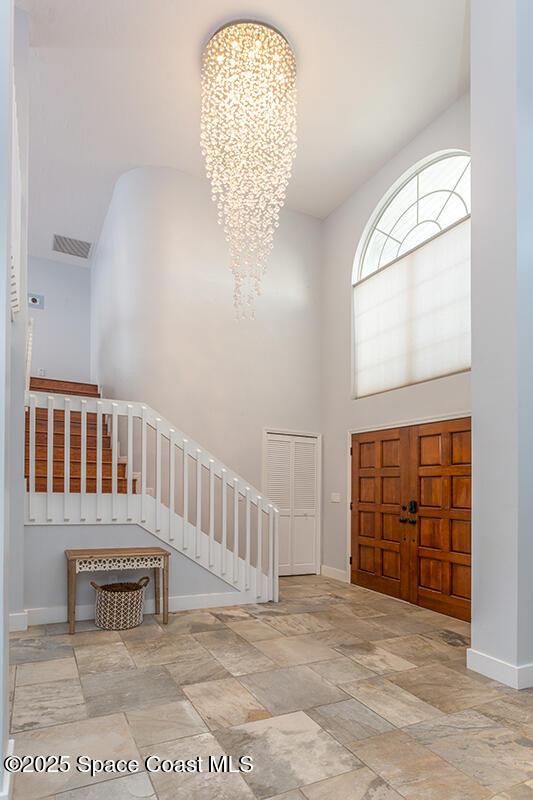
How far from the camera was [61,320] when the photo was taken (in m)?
9.93

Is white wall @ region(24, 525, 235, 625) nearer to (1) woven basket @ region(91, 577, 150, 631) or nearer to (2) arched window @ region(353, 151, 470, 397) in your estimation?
(1) woven basket @ region(91, 577, 150, 631)

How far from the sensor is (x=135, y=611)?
172 inches

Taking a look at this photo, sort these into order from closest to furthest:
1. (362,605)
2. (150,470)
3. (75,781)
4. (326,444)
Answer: (75,781), (362,605), (150,470), (326,444)

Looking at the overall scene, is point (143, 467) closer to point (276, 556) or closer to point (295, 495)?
point (276, 556)

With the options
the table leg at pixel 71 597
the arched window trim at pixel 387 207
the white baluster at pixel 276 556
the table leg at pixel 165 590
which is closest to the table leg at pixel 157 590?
the table leg at pixel 165 590

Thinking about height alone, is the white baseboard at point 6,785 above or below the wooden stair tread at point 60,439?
below

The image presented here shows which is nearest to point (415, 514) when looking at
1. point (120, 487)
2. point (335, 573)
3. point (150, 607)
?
point (335, 573)

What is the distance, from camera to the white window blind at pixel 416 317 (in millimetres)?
5234

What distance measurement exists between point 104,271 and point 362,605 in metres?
5.99

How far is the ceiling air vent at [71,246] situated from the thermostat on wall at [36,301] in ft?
2.94

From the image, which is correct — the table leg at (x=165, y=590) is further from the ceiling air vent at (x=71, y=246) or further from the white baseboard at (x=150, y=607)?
the ceiling air vent at (x=71, y=246)

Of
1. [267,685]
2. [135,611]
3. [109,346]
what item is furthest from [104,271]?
[267,685]

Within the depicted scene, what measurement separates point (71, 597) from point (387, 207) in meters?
5.37

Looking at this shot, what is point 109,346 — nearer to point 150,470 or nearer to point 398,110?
point 150,470
